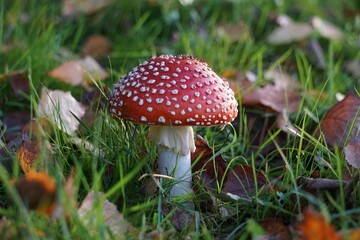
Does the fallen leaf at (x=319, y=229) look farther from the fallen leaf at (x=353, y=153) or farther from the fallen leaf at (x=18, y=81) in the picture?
the fallen leaf at (x=18, y=81)

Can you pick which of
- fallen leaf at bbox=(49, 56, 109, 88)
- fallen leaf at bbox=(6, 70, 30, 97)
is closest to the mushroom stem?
fallen leaf at bbox=(49, 56, 109, 88)

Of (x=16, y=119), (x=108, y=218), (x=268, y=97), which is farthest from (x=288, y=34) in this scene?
(x=108, y=218)

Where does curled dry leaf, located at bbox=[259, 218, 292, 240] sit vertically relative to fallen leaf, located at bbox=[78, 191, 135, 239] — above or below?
below

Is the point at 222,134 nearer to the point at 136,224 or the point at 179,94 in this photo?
the point at 179,94

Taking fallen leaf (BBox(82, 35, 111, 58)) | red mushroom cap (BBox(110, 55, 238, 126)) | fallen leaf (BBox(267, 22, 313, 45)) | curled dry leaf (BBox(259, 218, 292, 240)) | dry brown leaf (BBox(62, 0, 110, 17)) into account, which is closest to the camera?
curled dry leaf (BBox(259, 218, 292, 240))

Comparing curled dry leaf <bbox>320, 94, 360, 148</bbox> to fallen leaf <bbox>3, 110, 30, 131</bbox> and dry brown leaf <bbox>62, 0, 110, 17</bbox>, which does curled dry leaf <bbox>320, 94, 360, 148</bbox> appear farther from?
dry brown leaf <bbox>62, 0, 110, 17</bbox>

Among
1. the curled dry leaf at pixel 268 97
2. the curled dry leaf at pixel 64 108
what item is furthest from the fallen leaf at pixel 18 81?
the curled dry leaf at pixel 268 97

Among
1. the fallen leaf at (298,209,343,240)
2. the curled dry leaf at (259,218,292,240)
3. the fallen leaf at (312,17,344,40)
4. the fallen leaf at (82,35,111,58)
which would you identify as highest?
the fallen leaf at (298,209,343,240)
